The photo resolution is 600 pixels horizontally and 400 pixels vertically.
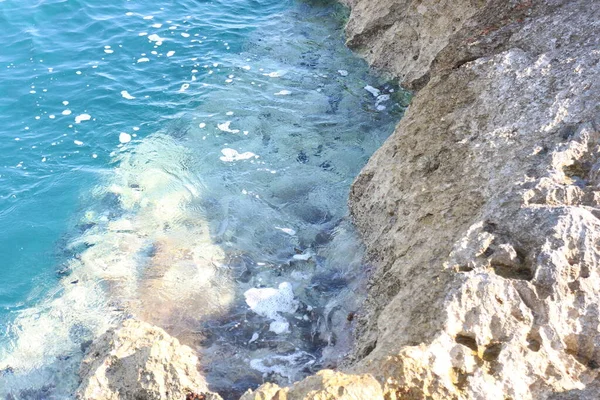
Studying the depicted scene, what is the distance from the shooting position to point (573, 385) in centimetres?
421

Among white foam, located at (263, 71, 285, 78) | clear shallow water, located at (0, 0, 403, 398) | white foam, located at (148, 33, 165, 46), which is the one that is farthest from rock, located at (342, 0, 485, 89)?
white foam, located at (148, 33, 165, 46)

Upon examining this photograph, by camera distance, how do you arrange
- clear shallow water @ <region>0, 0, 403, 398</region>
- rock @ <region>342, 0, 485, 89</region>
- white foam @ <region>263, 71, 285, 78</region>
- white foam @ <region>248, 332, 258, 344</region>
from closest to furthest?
white foam @ <region>248, 332, 258, 344</region> → clear shallow water @ <region>0, 0, 403, 398</region> → rock @ <region>342, 0, 485, 89</region> → white foam @ <region>263, 71, 285, 78</region>

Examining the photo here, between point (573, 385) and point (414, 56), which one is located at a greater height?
point (573, 385)

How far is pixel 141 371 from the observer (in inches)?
242

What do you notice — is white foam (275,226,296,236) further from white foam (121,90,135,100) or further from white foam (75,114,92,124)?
white foam (121,90,135,100)

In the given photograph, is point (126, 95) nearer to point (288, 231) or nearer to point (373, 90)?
point (373, 90)

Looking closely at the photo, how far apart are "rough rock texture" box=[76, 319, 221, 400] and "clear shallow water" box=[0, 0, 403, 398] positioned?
0.53 m

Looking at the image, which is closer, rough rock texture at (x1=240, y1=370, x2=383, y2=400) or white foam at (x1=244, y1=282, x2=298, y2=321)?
rough rock texture at (x1=240, y1=370, x2=383, y2=400)

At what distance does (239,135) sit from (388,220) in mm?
5272

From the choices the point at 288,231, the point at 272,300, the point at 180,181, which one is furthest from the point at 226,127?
the point at 272,300

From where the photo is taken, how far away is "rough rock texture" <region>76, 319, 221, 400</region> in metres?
6.07

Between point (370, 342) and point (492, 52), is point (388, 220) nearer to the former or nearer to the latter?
point (370, 342)

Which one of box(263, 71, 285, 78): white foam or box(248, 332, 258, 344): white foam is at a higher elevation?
box(263, 71, 285, 78): white foam

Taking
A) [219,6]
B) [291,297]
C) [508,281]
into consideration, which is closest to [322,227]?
[291,297]
